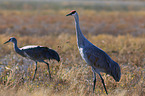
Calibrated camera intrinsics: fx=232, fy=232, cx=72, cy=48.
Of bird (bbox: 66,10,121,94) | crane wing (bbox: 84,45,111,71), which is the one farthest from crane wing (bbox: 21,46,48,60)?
crane wing (bbox: 84,45,111,71)

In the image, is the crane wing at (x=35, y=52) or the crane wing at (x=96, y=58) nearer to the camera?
the crane wing at (x=96, y=58)

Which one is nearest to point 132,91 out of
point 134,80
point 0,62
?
point 134,80

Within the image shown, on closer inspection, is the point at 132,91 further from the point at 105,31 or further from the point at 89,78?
the point at 105,31

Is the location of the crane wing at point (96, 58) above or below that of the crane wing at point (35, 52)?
above

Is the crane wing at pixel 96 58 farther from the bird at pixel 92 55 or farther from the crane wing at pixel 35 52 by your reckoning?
the crane wing at pixel 35 52

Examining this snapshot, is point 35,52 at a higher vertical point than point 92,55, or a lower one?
lower

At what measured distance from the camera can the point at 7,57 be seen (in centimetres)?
795

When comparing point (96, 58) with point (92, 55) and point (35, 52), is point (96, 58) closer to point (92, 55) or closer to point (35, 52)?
point (92, 55)

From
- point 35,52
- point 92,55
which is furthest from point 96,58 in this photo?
point 35,52

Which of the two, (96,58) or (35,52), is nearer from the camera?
(96,58)

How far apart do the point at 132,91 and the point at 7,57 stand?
449 centimetres

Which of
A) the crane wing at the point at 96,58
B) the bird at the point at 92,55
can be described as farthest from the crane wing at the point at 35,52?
the crane wing at the point at 96,58

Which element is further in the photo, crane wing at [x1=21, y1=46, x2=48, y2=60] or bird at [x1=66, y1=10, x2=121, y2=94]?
crane wing at [x1=21, y1=46, x2=48, y2=60]

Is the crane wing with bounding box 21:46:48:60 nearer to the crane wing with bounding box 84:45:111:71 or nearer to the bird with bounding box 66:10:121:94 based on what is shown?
the bird with bounding box 66:10:121:94
